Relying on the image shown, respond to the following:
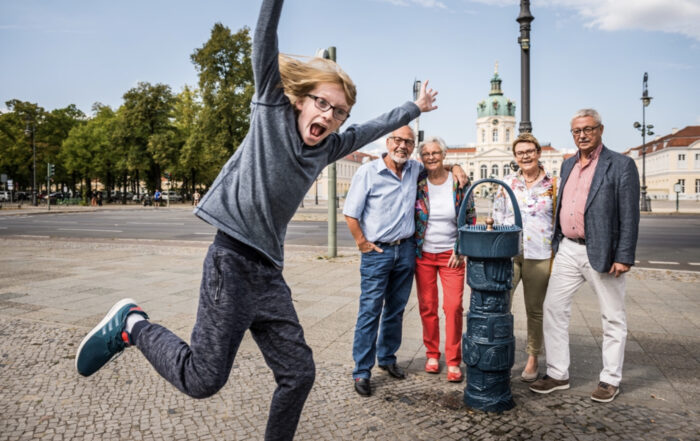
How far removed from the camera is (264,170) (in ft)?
6.58

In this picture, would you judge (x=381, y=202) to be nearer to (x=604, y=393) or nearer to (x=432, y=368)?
(x=432, y=368)

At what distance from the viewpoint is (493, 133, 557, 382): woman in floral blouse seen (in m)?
3.90

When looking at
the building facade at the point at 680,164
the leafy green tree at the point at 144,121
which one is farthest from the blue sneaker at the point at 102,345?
the building facade at the point at 680,164

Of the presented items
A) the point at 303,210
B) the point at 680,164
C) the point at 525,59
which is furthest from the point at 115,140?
the point at 680,164

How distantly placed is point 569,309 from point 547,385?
56 centimetres

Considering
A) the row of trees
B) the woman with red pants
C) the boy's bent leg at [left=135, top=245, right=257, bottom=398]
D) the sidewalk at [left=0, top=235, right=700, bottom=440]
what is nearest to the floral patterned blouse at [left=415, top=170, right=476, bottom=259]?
the woman with red pants

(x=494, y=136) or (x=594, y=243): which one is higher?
(x=494, y=136)

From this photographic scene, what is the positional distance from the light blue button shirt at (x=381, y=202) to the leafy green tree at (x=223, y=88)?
99.7 feet

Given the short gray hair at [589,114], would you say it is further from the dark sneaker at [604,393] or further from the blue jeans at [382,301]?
the dark sneaker at [604,393]

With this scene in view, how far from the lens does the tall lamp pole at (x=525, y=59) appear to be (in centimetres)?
896

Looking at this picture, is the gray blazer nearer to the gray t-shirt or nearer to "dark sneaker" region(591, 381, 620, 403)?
"dark sneaker" region(591, 381, 620, 403)

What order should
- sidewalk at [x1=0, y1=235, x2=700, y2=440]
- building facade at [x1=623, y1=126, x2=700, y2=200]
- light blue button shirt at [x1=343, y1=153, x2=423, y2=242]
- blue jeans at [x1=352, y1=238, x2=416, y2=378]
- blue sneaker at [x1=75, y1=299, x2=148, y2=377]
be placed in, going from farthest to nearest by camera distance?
building facade at [x1=623, y1=126, x2=700, y2=200], light blue button shirt at [x1=343, y1=153, x2=423, y2=242], blue jeans at [x1=352, y1=238, x2=416, y2=378], sidewalk at [x1=0, y1=235, x2=700, y2=440], blue sneaker at [x1=75, y1=299, x2=148, y2=377]

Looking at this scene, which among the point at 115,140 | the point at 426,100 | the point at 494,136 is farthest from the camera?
the point at 494,136

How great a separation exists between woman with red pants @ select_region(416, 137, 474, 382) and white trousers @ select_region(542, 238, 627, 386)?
2.16ft
